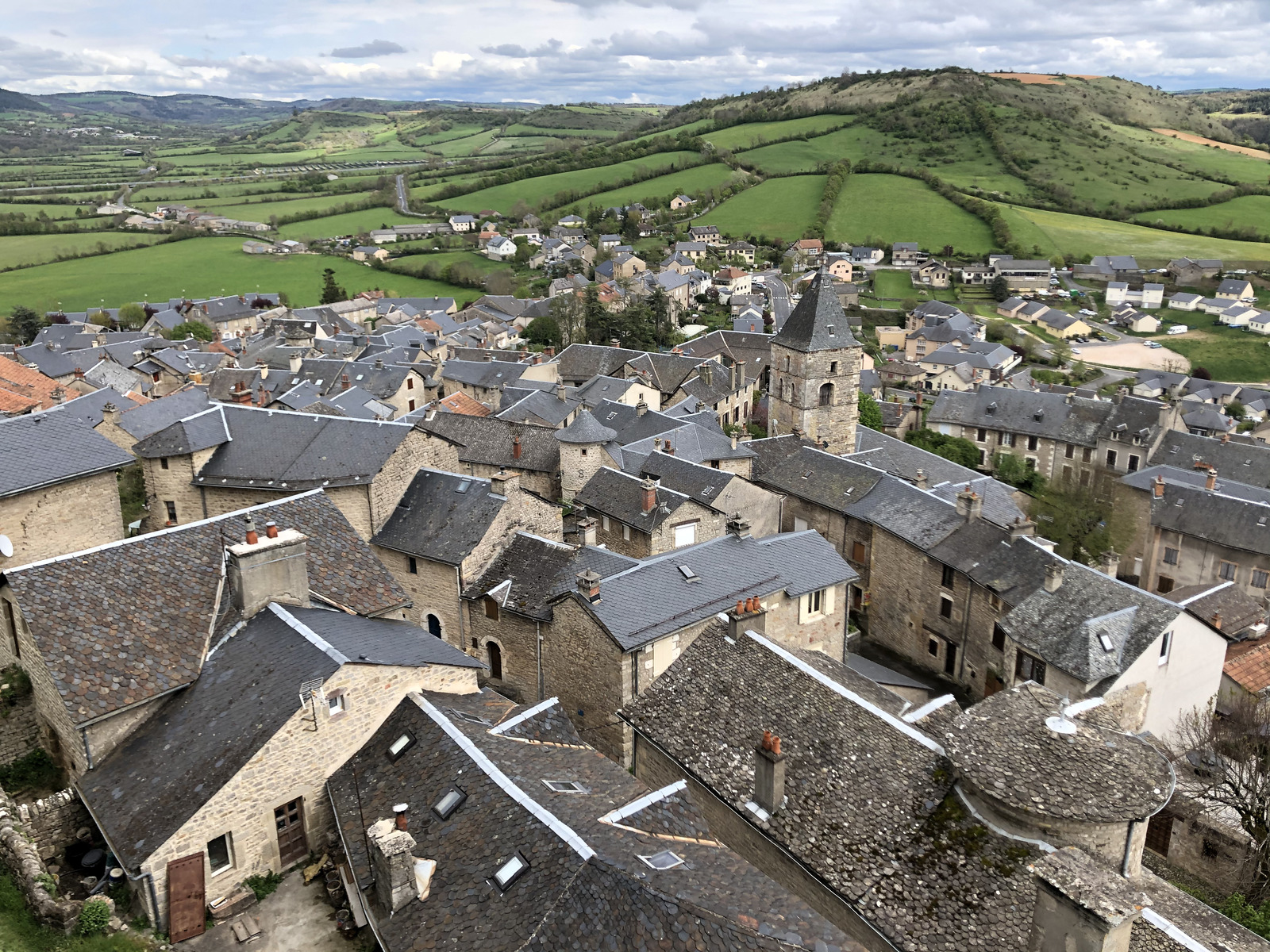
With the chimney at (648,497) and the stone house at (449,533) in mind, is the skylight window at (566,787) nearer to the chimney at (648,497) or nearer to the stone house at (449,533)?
the stone house at (449,533)

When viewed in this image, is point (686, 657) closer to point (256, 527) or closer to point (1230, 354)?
point (256, 527)

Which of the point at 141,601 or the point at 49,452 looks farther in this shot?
the point at 49,452

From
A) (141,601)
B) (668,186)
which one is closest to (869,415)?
(141,601)

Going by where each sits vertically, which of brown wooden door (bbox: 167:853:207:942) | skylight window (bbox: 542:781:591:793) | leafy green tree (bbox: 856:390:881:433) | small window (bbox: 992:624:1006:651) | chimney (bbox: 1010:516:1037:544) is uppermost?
skylight window (bbox: 542:781:591:793)

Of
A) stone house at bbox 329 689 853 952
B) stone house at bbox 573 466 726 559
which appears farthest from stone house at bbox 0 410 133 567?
stone house at bbox 573 466 726 559

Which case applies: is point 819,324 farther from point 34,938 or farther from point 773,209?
point 773,209

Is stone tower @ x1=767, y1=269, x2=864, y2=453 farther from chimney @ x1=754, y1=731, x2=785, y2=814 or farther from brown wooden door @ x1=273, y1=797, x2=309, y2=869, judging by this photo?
brown wooden door @ x1=273, y1=797, x2=309, y2=869

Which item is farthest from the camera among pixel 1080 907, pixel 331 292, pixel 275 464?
pixel 331 292
